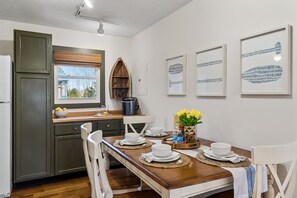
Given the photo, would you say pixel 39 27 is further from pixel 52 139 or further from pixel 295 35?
pixel 295 35

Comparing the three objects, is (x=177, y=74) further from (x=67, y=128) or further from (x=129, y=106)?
(x=67, y=128)

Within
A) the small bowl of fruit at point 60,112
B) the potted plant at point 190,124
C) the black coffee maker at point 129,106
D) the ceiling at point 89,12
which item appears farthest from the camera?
the black coffee maker at point 129,106

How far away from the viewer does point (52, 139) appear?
297 cm

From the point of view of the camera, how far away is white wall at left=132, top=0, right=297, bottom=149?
5.37ft

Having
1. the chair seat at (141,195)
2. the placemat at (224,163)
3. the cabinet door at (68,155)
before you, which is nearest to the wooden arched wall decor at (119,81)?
the cabinet door at (68,155)

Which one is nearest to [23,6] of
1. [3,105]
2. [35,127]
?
[3,105]

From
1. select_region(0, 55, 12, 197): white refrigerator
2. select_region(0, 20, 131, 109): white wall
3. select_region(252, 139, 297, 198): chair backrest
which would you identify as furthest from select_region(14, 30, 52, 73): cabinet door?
select_region(252, 139, 297, 198): chair backrest

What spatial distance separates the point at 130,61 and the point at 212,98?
2.35 m

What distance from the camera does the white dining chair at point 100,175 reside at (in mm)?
1310

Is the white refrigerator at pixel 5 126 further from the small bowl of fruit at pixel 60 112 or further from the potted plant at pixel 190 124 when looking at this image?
the potted plant at pixel 190 124

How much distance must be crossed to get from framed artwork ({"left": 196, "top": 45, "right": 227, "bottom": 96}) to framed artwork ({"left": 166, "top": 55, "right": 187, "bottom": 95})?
0.24m

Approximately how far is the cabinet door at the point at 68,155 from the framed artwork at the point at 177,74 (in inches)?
64.2

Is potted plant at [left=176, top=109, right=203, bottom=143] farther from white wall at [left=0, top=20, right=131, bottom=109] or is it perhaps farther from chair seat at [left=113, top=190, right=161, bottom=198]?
white wall at [left=0, top=20, right=131, bottom=109]

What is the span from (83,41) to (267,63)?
3.06 m
